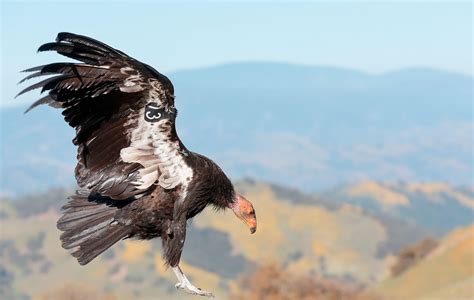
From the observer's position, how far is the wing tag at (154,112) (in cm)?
1029

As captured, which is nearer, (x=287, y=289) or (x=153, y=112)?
(x=153, y=112)

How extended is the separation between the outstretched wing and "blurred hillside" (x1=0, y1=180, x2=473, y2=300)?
107500 millimetres

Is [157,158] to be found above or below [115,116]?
below

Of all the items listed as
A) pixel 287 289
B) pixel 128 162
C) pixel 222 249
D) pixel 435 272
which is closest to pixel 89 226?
pixel 128 162

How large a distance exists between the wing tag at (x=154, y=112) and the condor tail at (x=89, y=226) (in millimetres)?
1258

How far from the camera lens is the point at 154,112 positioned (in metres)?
10.3

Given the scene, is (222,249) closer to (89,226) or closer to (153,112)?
(89,226)

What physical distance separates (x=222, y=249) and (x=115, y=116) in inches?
6406

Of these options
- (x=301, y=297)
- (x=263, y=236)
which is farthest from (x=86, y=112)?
(x=263, y=236)

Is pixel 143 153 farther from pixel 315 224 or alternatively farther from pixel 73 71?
pixel 315 224

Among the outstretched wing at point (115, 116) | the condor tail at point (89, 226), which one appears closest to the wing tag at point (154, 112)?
the outstretched wing at point (115, 116)

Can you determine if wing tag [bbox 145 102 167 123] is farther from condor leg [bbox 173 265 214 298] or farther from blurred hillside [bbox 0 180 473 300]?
blurred hillside [bbox 0 180 473 300]

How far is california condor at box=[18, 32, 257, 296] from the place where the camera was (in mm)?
9938

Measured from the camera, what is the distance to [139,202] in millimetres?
10984
